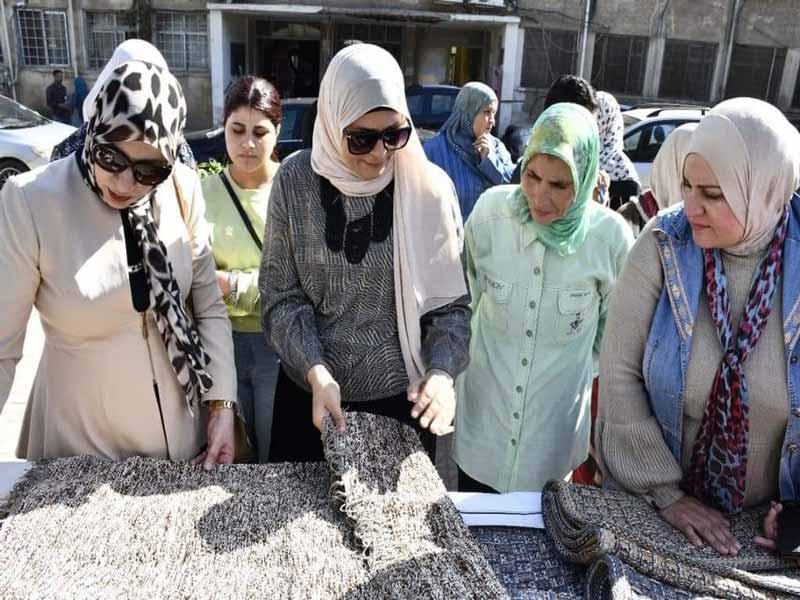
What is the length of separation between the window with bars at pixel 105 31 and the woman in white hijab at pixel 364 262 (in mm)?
17544

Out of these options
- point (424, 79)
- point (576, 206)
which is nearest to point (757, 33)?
point (424, 79)

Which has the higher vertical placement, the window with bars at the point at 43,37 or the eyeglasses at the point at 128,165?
the window with bars at the point at 43,37

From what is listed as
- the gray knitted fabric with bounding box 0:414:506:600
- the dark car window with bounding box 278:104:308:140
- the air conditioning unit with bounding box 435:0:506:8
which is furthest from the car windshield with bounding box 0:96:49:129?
the air conditioning unit with bounding box 435:0:506:8

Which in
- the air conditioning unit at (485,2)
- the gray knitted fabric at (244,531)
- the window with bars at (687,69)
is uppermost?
the air conditioning unit at (485,2)

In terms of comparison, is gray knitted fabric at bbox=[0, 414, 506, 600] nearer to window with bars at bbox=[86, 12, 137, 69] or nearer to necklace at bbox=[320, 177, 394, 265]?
necklace at bbox=[320, 177, 394, 265]

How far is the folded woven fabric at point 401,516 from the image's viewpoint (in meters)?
1.25

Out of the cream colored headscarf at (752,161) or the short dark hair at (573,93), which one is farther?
the short dark hair at (573,93)

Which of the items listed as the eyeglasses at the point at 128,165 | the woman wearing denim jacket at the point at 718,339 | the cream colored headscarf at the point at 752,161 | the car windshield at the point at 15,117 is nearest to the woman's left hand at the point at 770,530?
the woman wearing denim jacket at the point at 718,339

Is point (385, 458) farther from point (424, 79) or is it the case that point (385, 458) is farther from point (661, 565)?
point (424, 79)

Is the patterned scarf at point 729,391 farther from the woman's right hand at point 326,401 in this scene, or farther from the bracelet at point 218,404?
the bracelet at point 218,404

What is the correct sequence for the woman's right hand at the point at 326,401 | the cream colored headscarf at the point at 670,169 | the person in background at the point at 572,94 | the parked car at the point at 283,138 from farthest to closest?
the parked car at the point at 283,138 → the person in background at the point at 572,94 → the cream colored headscarf at the point at 670,169 → the woman's right hand at the point at 326,401

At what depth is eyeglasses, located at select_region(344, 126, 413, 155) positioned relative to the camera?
1776mm

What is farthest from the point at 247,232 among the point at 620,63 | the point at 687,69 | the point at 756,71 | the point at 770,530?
the point at 756,71

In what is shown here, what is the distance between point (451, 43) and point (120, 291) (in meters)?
18.9
